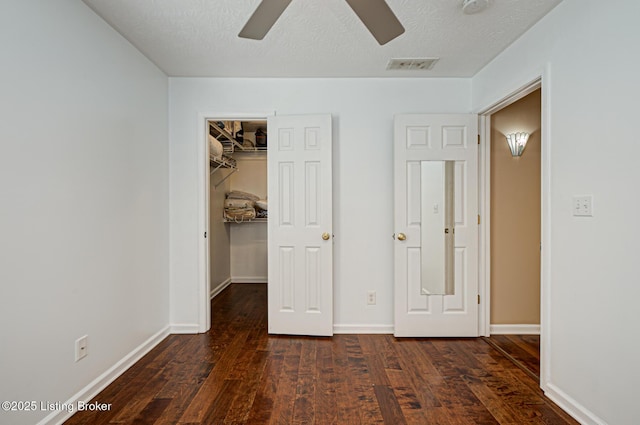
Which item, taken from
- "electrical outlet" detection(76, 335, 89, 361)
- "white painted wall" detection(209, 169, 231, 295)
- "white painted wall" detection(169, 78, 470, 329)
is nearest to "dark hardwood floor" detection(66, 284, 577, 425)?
"electrical outlet" detection(76, 335, 89, 361)

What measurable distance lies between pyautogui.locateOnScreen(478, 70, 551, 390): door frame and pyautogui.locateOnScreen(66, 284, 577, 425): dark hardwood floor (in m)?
0.27

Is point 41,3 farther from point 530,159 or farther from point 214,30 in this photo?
point 530,159

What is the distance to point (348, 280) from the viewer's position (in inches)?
131

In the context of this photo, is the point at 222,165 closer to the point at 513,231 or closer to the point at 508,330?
the point at 513,231

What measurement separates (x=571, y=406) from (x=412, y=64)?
108 inches

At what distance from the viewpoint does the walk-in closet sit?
16.0 feet

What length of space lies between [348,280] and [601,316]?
196 centimetres

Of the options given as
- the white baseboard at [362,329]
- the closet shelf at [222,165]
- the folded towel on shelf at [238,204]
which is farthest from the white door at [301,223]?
the folded towel on shelf at [238,204]

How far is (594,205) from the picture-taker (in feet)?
6.02

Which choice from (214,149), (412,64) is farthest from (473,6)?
(214,149)

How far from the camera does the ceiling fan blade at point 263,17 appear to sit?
154 cm

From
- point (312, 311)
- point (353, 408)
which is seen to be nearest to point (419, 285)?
point (312, 311)

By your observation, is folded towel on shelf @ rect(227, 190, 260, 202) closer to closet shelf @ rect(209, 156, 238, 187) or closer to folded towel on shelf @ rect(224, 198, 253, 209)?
folded towel on shelf @ rect(224, 198, 253, 209)

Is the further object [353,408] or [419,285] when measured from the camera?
[419,285]
